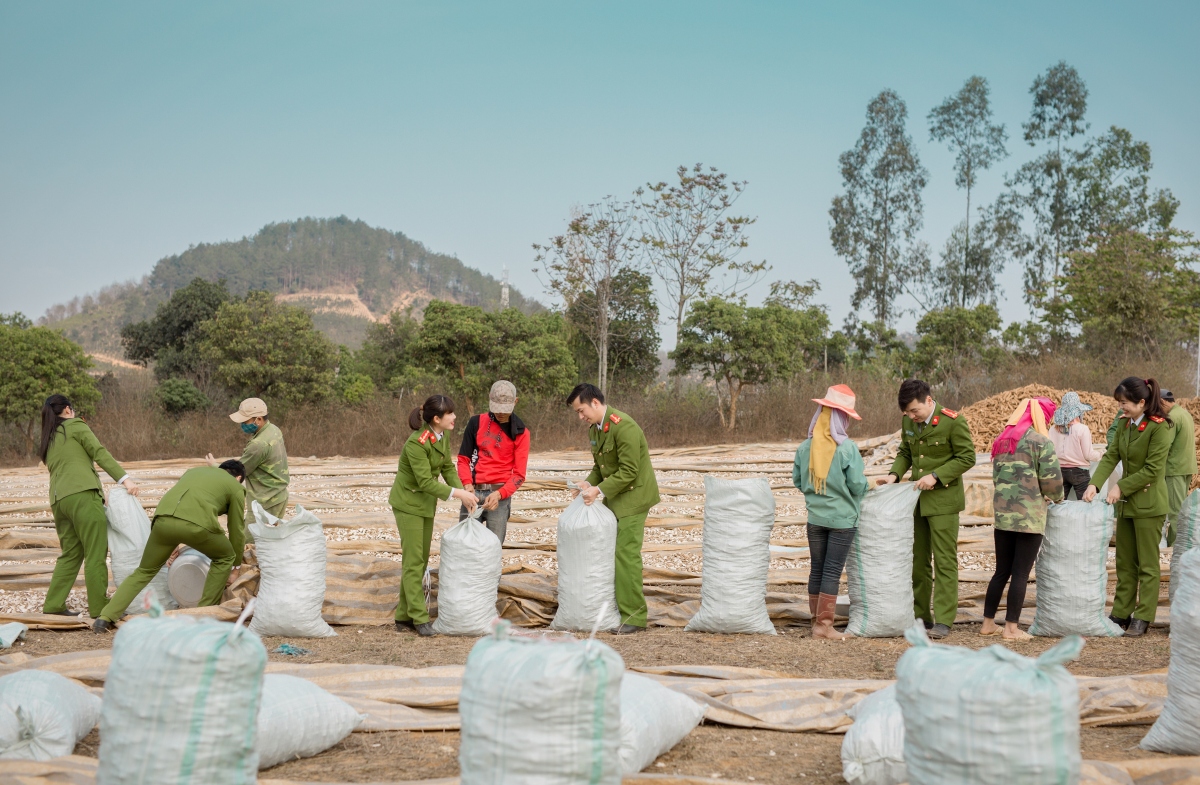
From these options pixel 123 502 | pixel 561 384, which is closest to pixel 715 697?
pixel 123 502

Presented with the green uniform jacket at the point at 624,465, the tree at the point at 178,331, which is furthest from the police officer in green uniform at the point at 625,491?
the tree at the point at 178,331

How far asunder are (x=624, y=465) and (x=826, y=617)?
1348mm

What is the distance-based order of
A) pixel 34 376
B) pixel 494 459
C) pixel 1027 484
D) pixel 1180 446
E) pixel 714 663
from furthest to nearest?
1. pixel 34 376
2. pixel 494 459
3. pixel 1180 446
4. pixel 1027 484
5. pixel 714 663

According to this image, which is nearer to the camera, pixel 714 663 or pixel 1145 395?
pixel 714 663

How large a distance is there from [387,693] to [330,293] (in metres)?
72.6

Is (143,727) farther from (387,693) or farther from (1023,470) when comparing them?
(1023,470)

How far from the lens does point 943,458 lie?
5.18 meters

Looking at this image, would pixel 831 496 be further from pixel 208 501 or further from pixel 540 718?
pixel 208 501

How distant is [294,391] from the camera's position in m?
19.4

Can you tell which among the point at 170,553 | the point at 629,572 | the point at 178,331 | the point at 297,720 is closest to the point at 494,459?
the point at 629,572

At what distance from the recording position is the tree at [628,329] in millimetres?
21969

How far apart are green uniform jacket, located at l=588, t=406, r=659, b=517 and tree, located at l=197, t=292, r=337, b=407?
15.2 m

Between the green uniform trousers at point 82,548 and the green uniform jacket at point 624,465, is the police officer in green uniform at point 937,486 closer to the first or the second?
Answer: the green uniform jacket at point 624,465

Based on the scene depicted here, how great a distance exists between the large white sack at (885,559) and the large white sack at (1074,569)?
74 centimetres
